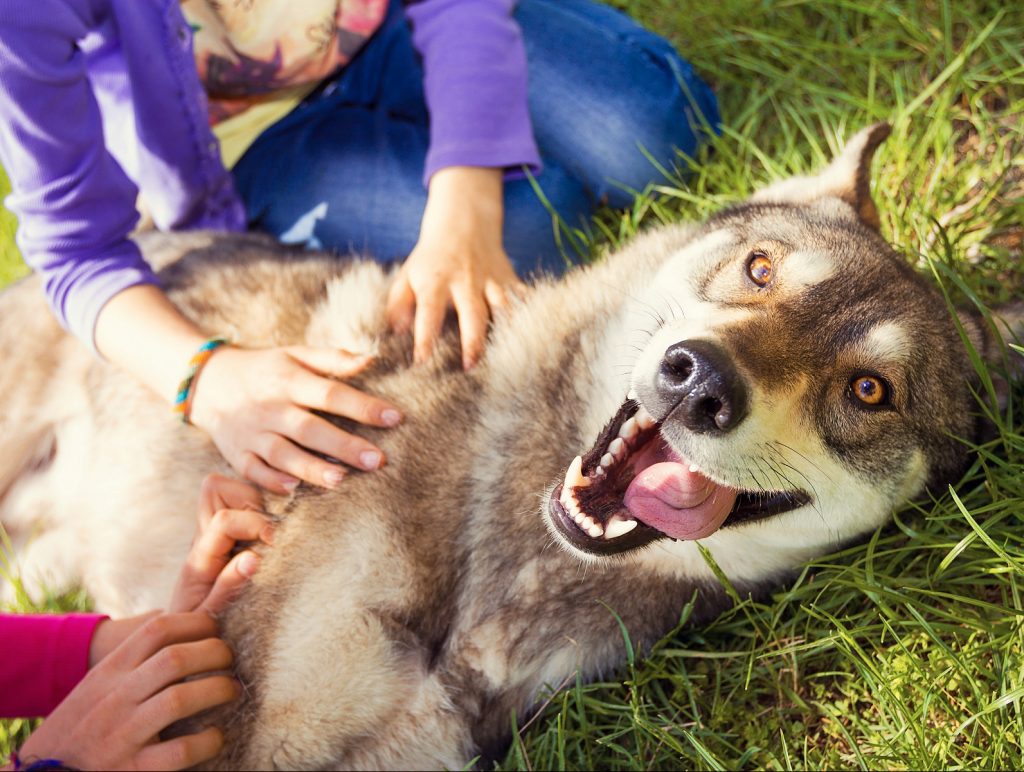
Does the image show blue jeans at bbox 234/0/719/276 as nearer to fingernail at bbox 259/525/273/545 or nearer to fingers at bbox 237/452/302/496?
fingers at bbox 237/452/302/496

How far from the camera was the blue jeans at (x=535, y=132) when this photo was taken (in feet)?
11.1

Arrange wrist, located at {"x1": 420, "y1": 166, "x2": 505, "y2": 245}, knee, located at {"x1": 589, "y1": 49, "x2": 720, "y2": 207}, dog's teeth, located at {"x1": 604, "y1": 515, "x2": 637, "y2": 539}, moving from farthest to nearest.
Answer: knee, located at {"x1": 589, "y1": 49, "x2": 720, "y2": 207}, wrist, located at {"x1": 420, "y1": 166, "x2": 505, "y2": 245}, dog's teeth, located at {"x1": 604, "y1": 515, "x2": 637, "y2": 539}

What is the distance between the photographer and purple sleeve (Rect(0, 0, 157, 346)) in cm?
235

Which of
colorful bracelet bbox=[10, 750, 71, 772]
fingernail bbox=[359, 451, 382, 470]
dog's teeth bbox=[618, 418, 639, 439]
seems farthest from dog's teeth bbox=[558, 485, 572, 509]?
colorful bracelet bbox=[10, 750, 71, 772]

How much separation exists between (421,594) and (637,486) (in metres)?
0.64

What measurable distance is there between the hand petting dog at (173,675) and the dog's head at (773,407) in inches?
35.9

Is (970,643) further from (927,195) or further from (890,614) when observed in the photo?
(927,195)

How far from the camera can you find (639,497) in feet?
6.51

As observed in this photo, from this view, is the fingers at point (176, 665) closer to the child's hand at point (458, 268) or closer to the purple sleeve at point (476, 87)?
the child's hand at point (458, 268)

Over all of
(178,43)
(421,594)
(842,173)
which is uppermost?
(178,43)

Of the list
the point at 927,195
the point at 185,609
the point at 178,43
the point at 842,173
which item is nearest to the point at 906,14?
the point at 927,195

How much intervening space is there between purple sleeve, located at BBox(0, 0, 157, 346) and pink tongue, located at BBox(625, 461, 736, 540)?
70.1 inches

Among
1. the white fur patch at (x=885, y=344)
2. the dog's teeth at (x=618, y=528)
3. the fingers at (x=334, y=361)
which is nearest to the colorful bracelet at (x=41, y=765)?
the fingers at (x=334, y=361)

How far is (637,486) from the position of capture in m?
2.00
